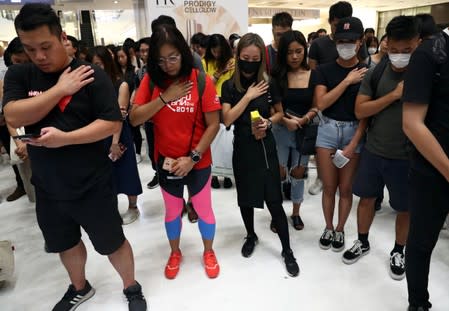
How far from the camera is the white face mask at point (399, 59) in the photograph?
1.64 m

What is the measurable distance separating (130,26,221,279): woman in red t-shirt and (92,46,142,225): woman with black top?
637 millimetres

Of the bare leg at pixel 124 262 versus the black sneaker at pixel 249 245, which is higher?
the bare leg at pixel 124 262

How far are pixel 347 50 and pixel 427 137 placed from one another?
85 centimetres

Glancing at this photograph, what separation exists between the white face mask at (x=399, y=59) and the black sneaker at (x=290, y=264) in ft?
4.05

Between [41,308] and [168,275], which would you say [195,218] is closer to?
[168,275]

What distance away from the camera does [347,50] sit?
193cm

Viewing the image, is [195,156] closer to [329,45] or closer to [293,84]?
[293,84]

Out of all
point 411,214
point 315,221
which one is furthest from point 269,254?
point 411,214

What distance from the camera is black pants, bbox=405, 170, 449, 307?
1.37 metres

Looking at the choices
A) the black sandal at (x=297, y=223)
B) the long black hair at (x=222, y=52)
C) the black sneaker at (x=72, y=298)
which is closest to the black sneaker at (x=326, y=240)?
the black sandal at (x=297, y=223)

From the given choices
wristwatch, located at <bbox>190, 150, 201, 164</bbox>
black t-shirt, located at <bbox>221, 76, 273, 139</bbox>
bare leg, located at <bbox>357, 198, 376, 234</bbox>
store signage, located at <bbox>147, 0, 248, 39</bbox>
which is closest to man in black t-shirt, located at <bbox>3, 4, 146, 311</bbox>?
wristwatch, located at <bbox>190, 150, 201, 164</bbox>

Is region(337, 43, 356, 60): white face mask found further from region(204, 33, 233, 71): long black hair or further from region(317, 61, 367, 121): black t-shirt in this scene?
region(204, 33, 233, 71): long black hair

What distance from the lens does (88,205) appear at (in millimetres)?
1546

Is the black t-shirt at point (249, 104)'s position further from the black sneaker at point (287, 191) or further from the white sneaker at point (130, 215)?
the white sneaker at point (130, 215)
